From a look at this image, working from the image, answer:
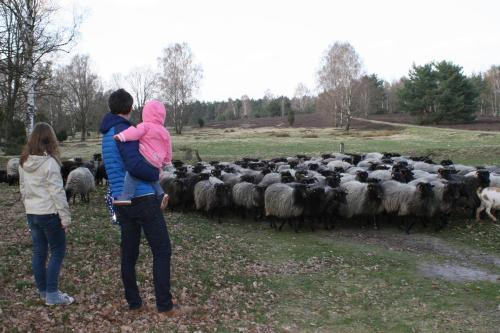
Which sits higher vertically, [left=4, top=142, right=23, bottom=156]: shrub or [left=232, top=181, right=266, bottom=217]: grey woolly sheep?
[left=4, top=142, right=23, bottom=156]: shrub

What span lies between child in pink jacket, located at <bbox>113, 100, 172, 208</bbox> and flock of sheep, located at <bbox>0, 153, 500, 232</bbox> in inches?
258

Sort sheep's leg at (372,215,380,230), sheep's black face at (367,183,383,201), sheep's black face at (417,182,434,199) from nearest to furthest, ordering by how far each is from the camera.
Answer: sheep's black face at (417,182,434,199) < sheep's black face at (367,183,383,201) < sheep's leg at (372,215,380,230)

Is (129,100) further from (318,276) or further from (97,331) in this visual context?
(318,276)

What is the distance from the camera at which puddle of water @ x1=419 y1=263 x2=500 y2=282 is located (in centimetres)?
783

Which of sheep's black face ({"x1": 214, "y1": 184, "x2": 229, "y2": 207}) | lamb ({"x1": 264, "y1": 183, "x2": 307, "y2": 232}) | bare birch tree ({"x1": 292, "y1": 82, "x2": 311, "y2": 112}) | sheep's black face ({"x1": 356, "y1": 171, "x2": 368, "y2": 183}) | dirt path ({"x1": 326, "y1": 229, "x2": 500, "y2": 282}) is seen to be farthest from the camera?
bare birch tree ({"x1": 292, "y1": 82, "x2": 311, "y2": 112})

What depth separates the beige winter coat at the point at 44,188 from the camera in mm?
5215

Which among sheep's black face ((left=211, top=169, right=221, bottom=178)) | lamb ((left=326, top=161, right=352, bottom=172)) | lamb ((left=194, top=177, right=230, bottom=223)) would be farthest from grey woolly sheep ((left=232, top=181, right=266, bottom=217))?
lamb ((left=326, top=161, right=352, bottom=172))

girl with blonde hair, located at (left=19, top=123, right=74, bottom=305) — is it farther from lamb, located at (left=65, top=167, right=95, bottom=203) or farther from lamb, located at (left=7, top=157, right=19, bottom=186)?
lamb, located at (left=7, top=157, right=19, bottom=186)

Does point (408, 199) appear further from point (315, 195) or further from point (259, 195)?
point (259, 195)

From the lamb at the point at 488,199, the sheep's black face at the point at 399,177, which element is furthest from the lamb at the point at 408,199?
the lamb at the point at 488,199

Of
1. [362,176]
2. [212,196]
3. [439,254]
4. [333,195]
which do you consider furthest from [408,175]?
[212,196]

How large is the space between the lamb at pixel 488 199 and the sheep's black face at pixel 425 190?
1.47 m

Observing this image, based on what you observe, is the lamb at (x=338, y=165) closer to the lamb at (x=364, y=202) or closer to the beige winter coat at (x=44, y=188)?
the lamb at (x=364, y=202)

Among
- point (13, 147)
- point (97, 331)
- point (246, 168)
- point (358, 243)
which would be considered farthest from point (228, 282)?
point (13, 147)
